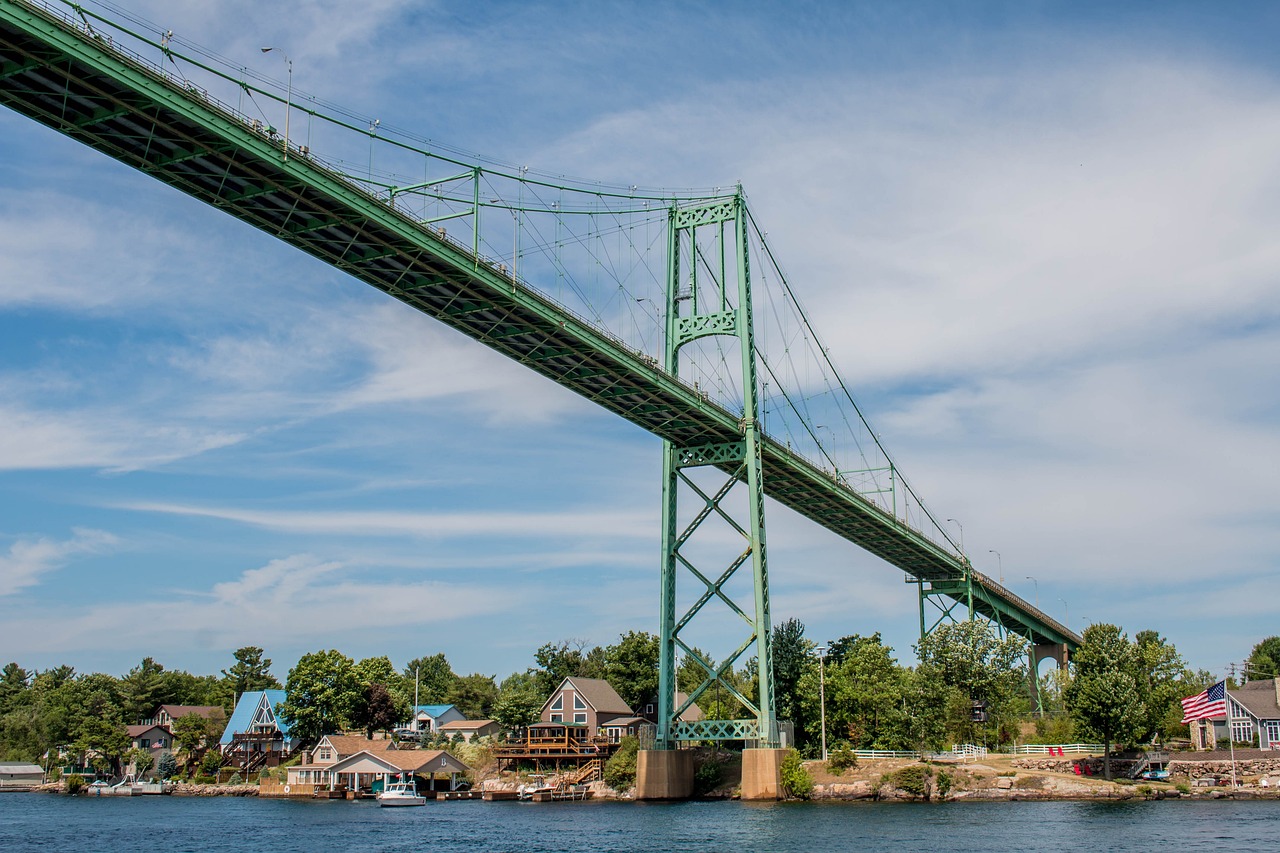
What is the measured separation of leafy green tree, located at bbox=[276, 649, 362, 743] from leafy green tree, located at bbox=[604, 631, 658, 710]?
2216cm

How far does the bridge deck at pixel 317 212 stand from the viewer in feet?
112

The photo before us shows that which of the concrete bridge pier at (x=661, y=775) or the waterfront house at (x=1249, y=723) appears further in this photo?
the waterfront house at (x=1249, y=723)

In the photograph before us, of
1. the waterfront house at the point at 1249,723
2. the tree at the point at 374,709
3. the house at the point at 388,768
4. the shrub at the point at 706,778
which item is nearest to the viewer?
the shrub at the point at 706,778

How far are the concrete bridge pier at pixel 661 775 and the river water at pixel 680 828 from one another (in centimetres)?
105

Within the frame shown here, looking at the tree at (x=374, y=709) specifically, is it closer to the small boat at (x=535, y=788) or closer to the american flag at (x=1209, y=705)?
the small boat at (x=535, y=788)

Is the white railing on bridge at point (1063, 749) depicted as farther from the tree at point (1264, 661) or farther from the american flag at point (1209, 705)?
the tree at point (1264, 661)

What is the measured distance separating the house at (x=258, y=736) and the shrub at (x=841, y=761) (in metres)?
52.6

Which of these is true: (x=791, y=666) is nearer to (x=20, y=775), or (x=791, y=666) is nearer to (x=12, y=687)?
(x=20, y=775)

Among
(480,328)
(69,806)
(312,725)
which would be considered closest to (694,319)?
(480,328)

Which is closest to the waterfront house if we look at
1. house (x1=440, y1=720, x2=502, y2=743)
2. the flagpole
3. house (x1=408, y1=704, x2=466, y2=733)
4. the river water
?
the flagpole

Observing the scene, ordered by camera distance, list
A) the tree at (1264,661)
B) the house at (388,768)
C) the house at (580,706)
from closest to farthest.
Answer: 1. the house at (388,768)
2. the house at (580,706)
3. the tree at (1264,661)

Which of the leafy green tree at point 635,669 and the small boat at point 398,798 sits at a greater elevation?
the leafy green tree at point 635,669

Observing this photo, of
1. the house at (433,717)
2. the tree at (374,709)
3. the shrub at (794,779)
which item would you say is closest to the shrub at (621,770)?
the shrub at (794,779)

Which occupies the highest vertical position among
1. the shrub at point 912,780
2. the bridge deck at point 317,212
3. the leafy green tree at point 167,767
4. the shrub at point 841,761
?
the bridge deck at point 317,212
